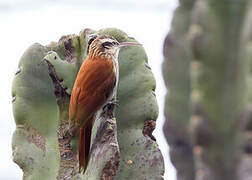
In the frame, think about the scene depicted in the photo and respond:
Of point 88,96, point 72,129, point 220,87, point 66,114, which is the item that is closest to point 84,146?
point 72,129

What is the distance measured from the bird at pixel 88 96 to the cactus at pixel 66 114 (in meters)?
0.04

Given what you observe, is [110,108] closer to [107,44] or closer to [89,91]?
[89,91]

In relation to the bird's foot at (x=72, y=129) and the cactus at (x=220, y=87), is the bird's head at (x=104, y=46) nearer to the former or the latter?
the bird's foot at (x=72, y=129)

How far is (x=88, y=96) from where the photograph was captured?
8.21ft

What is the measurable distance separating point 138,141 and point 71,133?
318 millimetres

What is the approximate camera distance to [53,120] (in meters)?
2.82

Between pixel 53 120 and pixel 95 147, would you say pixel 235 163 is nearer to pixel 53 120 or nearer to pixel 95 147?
pixel 95 147

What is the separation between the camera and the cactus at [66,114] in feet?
8.58

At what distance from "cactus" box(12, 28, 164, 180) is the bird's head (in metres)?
0.07

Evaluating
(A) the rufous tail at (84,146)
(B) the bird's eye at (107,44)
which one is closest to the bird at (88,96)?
(A) the rufous tail at (84,146)

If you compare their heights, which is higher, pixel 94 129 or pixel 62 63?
pixel 62 63

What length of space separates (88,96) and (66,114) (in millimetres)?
291

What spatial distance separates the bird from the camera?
2480mm

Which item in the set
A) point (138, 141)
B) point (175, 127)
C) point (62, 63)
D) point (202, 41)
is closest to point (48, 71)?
point (62, 63)
